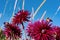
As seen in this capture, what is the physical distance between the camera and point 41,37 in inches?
63.8

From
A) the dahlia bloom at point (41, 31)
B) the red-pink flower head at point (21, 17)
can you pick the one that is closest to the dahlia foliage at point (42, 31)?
the dahlia bloom at point (41, 31)

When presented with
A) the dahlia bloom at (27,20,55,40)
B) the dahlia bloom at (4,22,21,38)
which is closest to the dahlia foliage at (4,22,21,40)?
the dahlia bloom at (4,22,21,38)

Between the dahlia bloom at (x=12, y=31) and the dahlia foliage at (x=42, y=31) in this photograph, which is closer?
the dahlia foliage at (x=42, y=31)

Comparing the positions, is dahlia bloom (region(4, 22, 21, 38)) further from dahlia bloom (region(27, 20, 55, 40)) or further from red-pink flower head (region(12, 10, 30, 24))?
dahlia bloom (region(27, 20, 55, 40))

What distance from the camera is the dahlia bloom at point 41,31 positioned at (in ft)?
5.31

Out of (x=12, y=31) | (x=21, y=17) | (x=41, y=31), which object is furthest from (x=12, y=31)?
(x=41, y=31)

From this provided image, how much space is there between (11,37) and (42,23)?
364 millimetres

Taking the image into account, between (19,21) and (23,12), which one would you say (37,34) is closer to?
(19,21)

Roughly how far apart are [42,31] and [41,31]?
2cm

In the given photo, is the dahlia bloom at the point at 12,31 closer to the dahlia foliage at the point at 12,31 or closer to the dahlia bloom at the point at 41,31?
the dahlia foliage at the point at 12,31

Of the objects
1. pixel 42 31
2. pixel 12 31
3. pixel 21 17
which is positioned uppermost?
pixel 21 17

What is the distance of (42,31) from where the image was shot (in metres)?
1.68

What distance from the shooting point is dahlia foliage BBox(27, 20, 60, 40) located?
1.62m

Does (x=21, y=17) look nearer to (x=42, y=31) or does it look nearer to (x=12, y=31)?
(x=12, y=31)
